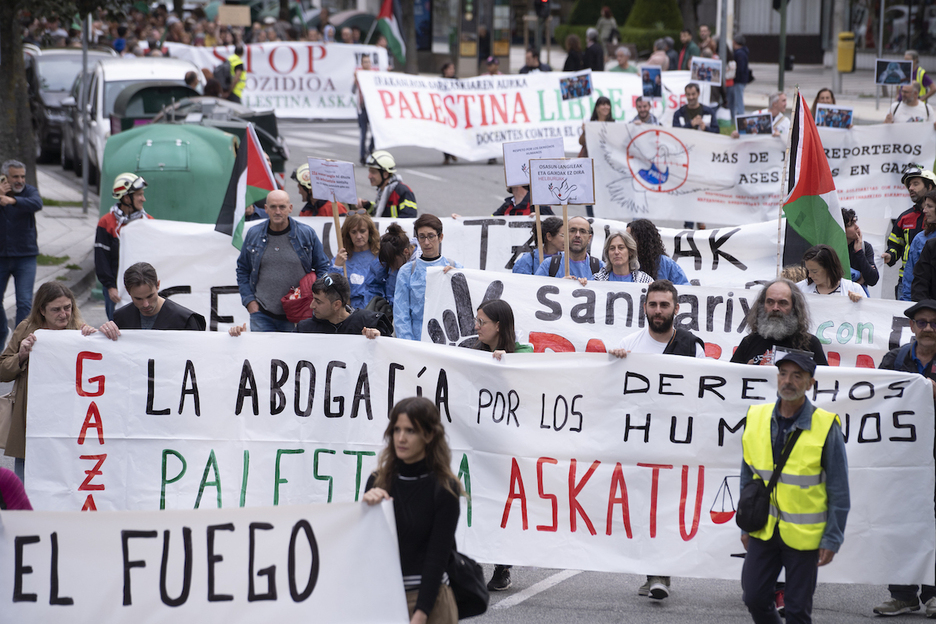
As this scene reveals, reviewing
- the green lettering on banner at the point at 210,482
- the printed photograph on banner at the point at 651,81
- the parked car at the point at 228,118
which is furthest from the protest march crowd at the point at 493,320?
the parked car at the point at 228,118

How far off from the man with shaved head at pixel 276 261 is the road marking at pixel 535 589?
2.92 m

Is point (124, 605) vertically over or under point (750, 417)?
under

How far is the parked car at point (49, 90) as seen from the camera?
2138 centimetres

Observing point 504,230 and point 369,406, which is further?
point 504,230

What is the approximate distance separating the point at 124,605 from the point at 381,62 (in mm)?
20773

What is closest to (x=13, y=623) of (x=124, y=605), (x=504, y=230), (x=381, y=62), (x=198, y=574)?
(x=124, y=605)

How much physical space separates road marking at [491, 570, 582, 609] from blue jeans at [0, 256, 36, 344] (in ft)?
19.2

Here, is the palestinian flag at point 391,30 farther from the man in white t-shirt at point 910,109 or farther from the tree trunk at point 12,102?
the man in white t-shirt at point 910,109

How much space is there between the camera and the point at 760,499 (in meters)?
4.77

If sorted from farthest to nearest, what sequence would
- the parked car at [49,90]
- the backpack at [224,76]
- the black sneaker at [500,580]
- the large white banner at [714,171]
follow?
the backpack at [224,76] → the parked car at [49,90] → the large white banner at [714,171] → the black sneaker at [500,580]

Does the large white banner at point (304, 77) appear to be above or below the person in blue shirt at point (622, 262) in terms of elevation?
above

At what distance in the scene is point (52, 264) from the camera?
13.7 metres

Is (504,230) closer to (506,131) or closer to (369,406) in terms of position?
(369,406)

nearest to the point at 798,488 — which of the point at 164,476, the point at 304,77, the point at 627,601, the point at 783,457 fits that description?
the point at 783,457
